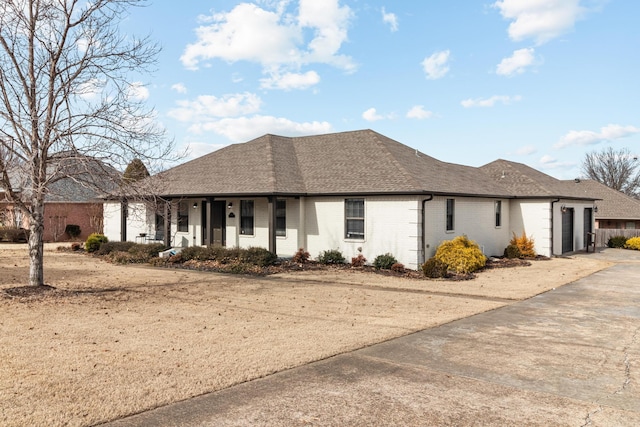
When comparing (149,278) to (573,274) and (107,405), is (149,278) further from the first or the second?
(573,274)

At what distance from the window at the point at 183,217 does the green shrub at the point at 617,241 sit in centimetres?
2860

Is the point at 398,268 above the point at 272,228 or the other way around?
the other way around

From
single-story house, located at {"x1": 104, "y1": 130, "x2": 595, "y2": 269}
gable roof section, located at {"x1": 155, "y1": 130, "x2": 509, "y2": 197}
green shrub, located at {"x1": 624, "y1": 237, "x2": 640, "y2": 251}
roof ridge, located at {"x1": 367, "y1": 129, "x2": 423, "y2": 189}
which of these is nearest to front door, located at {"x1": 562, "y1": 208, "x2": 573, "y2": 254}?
single-story house, located at {"x1": 104, "y1": 130, "x2": 595, "y2": 269}

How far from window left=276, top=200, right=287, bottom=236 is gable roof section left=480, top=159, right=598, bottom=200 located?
12.7 meters

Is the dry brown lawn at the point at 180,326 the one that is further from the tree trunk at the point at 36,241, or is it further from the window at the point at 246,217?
the window at the point at 246,217

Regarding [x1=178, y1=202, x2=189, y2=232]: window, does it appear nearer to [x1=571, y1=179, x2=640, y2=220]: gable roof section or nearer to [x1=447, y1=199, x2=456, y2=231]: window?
[x1=447, y1=199, x2=456, y2=231]: window

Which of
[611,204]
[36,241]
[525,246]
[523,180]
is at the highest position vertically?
[523,180]

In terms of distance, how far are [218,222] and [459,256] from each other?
12.0m

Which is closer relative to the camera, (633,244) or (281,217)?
(281,217)

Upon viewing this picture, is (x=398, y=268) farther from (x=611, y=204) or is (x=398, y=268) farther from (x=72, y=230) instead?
(x=611, y=204)

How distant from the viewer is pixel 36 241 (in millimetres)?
12820

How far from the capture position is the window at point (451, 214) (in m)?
20.7

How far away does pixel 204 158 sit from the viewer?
2644 centimetres

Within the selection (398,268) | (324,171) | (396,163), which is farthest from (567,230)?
(324,171)
